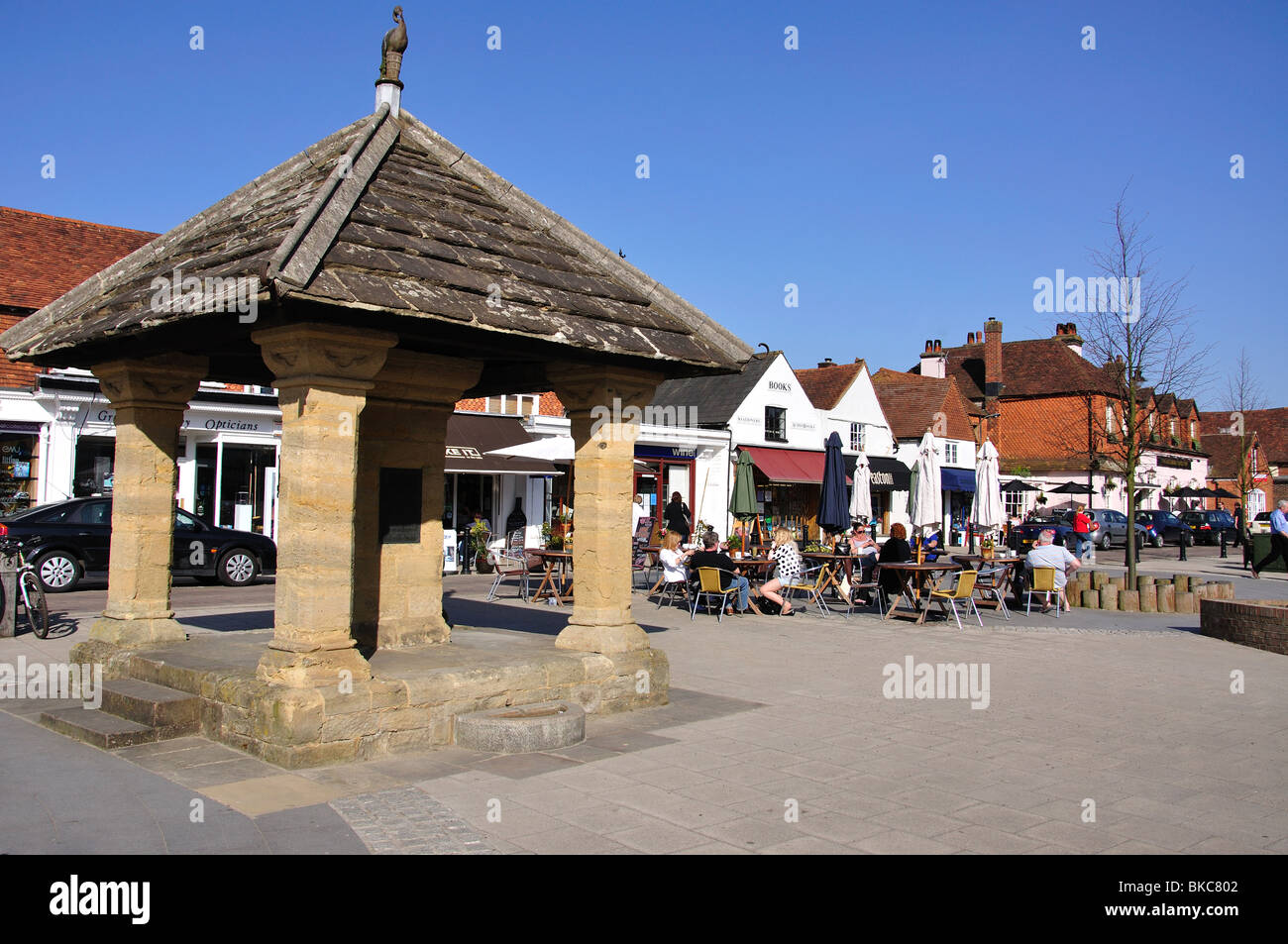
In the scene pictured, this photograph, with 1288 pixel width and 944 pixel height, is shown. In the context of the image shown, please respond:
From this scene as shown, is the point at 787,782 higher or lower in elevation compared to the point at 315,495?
lower

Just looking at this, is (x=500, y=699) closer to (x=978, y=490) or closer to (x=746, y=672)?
(x=746, y=672)

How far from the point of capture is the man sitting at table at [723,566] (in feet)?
49.0

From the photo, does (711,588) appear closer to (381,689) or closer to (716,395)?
(381,689)

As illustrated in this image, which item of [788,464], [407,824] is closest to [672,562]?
[407,824]

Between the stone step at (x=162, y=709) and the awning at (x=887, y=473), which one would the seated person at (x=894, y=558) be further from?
the awning at (x=887, y=473)

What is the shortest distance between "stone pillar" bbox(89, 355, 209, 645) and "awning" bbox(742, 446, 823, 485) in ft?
90.1

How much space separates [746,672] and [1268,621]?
23.6 feet

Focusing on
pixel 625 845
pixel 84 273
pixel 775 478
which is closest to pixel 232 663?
pixel 625 845

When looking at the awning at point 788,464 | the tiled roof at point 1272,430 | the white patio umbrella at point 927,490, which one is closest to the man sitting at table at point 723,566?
the white patio umbrella at point 927,490

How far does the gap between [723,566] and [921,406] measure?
3382 centimetres

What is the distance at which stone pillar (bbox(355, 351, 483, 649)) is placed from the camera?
341 inches

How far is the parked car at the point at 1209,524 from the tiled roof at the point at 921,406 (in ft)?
40.0

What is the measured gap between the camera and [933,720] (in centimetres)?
798

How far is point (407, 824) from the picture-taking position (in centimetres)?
516
